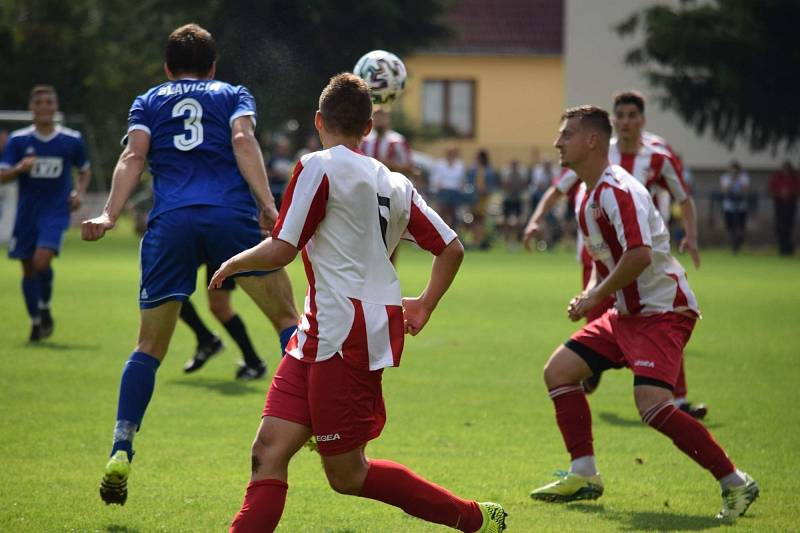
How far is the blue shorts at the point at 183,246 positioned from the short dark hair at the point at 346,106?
1.68 meters

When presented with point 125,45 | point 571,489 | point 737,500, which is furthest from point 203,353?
point 125,45

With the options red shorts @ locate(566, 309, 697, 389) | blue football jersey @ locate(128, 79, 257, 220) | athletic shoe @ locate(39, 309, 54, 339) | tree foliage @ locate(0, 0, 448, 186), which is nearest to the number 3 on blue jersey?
blue football jersey @ locate(128, 79, 257, 220)

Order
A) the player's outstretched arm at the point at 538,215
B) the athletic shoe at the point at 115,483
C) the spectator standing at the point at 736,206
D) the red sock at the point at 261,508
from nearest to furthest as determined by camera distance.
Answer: the red sock at the point at 261,508 < the athletic shoe at the point at 115,483 < the player's outstretched arm at the point at 538,215 < the spectator standing at the point at 736,206

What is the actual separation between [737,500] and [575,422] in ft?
2.92

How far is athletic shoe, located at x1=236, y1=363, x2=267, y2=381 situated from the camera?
1002 cm

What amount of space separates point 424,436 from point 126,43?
32008 mm

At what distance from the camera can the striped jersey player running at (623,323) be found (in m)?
6.04

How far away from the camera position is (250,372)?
10.0 metres

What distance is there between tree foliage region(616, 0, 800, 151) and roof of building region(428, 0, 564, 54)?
15.5 m

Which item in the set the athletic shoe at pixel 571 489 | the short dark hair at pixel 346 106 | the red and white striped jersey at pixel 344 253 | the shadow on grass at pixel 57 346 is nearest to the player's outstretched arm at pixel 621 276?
the athletic shoe at pixel 571 489

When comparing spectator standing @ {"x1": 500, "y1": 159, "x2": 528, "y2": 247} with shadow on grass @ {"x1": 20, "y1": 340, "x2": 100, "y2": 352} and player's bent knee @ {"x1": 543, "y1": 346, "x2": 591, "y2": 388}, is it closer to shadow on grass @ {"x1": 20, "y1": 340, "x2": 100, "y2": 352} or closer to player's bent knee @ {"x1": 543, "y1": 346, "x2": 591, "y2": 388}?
shadow on grass @ {"x1": 20, "y1": 340, "x2": 100, "y2": 352}

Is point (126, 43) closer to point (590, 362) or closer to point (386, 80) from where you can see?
point (386, 80)

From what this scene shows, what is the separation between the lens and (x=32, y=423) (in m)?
7.98

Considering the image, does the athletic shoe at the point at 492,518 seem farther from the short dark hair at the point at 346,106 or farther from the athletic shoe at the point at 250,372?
the athletic shoe at the point at 250,372
